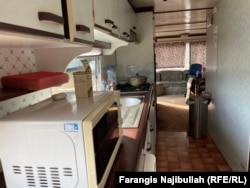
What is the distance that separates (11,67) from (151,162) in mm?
887

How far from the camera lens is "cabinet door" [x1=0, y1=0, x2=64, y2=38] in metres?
0.47

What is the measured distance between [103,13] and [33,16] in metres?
0.68

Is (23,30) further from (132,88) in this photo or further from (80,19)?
(132,88)

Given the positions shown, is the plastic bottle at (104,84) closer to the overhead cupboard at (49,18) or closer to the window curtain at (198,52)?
the overhead cupboard at (49,18)

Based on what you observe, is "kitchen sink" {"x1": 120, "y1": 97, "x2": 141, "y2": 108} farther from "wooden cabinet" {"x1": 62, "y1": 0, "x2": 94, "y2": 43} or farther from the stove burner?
"wooden cabinet" {"x1": 62, "y1": 0, "x2": 94, "y2": 43}

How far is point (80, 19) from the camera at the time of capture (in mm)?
834

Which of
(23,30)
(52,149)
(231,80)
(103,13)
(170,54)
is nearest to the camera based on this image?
(23,30)

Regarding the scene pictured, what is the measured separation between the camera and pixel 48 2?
0.63 meters

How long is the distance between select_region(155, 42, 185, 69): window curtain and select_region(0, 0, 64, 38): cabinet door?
7.97 m

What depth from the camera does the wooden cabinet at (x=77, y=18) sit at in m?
0.75

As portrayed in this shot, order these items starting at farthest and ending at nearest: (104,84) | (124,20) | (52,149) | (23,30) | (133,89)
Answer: (133,89), (104,84), (124,20), (52,149), (23,30)

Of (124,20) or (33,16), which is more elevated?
(124,20)

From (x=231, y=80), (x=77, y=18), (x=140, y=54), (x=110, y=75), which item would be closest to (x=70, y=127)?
(x=77, y=18)

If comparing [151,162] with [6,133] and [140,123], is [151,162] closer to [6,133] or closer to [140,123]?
[140,123]
